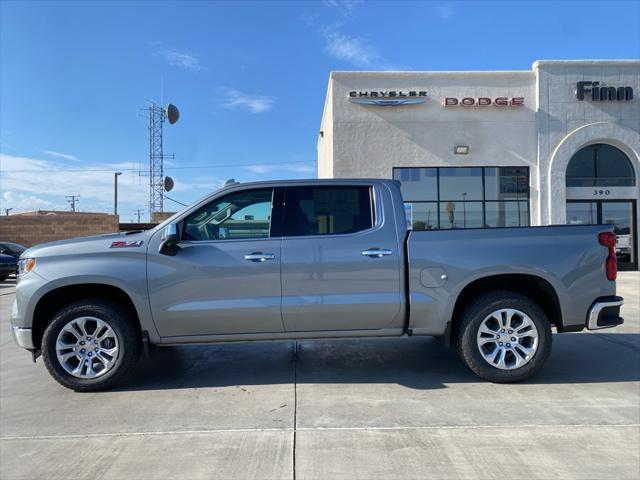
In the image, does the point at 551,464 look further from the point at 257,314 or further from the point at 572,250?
the point at 257,314

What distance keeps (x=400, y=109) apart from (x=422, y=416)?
14.5m

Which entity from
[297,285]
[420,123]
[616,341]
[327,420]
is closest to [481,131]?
[420,123]

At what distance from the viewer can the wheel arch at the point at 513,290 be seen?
4.95 meters

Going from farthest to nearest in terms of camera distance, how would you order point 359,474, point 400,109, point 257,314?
point 400,109
point 257,314
point 359,474

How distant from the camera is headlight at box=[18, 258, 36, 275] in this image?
4.79 metres

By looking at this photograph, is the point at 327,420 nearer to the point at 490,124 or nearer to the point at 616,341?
the point at 616,341

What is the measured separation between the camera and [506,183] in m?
17.5

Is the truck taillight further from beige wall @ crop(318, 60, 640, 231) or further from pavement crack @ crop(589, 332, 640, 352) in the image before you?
beige wall @ crop(318, 60, 640, 231)

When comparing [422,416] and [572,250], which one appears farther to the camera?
[572,250]

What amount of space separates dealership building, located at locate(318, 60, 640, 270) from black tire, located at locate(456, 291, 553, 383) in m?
12.4

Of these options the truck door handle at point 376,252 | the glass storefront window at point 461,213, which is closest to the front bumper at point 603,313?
the truck door handle at point 376,252

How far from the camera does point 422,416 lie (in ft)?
13.5

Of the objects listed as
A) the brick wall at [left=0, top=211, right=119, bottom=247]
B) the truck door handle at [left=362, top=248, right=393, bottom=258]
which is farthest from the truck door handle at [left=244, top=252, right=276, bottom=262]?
the brick wall at [left=0, top=211, right=119, bottom=247]

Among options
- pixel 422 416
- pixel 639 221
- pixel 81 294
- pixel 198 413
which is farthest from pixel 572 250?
pixel 639 221
